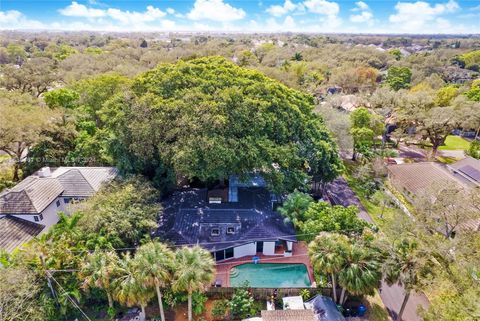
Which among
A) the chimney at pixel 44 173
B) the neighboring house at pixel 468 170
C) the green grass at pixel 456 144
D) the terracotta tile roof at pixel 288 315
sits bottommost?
the terracotta tile roof at pixel 288 315

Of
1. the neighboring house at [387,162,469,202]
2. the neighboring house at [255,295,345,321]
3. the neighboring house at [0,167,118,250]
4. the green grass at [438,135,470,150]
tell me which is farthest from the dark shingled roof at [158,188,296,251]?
the green grass at [438,135,470,150]

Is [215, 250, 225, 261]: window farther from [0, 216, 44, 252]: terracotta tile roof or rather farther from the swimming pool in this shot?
[0, 216, 44, 252]: terracotta tile roof

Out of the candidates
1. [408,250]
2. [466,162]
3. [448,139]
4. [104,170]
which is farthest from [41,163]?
[448,139]

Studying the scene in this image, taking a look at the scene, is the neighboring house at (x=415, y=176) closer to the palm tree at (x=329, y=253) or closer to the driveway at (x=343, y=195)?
the driveway at (x=343, y=195)

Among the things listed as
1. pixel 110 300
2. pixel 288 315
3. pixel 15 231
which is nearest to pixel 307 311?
pixel 288 315

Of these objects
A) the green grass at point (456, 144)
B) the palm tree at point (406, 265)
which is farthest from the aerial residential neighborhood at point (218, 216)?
the green grass at point (456, 144)
